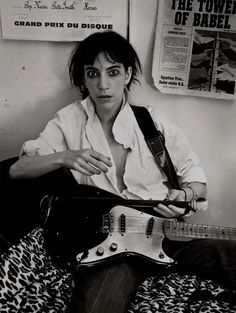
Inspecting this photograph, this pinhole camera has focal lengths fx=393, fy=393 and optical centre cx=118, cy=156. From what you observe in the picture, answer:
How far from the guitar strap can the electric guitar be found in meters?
0.18

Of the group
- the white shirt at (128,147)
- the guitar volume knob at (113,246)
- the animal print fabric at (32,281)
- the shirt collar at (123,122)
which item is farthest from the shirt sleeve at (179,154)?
the animal print fabric at (32,281)

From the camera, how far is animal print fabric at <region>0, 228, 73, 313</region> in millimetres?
1030

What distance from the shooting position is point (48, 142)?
1.35 metres

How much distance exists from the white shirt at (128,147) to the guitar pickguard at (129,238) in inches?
5.7

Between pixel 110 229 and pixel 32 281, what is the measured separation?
0.88 feet

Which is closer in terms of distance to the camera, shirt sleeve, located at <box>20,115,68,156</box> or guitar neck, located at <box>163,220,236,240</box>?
guitar neck, located at <box>163,220,236,240</box>

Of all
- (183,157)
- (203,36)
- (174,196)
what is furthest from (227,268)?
(203,36)

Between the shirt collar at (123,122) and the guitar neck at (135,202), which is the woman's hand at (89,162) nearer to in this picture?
the guitar neck at (135,202)

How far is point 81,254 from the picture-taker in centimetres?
→ 116

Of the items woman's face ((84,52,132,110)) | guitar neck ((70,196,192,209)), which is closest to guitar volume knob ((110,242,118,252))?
guitar neck ((70,196,192,209))

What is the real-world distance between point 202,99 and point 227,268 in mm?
632

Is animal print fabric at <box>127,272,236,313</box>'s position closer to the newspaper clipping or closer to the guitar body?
the guitar body

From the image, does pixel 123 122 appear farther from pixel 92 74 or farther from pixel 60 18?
pixel 60 18

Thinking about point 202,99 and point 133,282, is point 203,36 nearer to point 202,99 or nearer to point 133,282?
point 202,99
